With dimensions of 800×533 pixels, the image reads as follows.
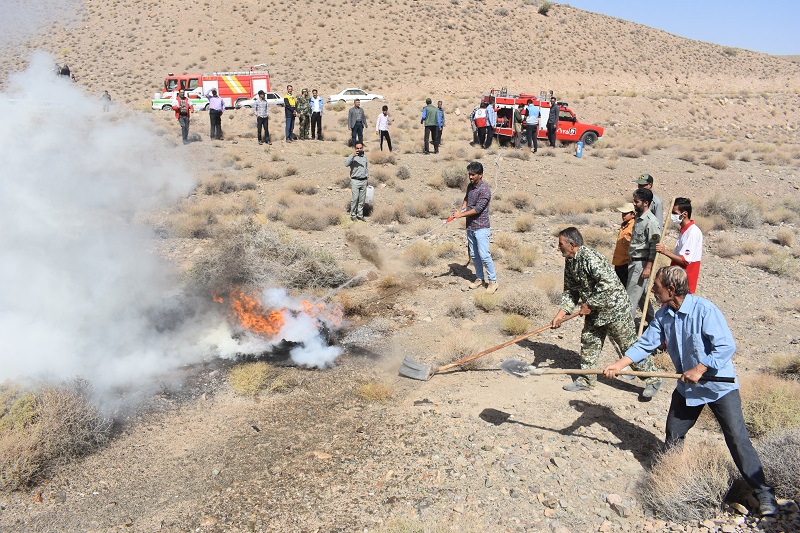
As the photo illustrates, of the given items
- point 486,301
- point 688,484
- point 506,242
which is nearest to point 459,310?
point 486,301

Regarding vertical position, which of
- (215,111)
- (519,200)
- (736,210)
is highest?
(215,111)

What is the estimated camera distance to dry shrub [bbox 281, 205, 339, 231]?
1343cm

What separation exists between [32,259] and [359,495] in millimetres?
5622

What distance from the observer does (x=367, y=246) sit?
11.8 meters

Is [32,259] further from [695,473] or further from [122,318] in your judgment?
[695,473]

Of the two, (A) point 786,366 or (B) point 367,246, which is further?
(B) point 367,246

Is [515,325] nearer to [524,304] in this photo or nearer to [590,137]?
[524,304]

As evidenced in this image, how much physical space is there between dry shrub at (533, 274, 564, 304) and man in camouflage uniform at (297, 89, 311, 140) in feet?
45.9

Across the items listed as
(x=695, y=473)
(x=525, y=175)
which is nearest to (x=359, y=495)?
(x=695, y=473)

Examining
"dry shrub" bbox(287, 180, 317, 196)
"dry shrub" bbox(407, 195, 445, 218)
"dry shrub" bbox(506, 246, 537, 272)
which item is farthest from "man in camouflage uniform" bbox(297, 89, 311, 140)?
"dry shrub" bbox(506, 246, 537, 272)

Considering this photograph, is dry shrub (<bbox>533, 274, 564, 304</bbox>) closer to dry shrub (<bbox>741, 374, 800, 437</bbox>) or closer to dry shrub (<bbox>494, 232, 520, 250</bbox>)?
dry shrub (<bbox>494, 232, 520, 250</bbox>)

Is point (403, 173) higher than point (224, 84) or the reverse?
the reverse

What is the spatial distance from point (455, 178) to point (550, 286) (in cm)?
840

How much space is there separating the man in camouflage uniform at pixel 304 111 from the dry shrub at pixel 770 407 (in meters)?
18.6
